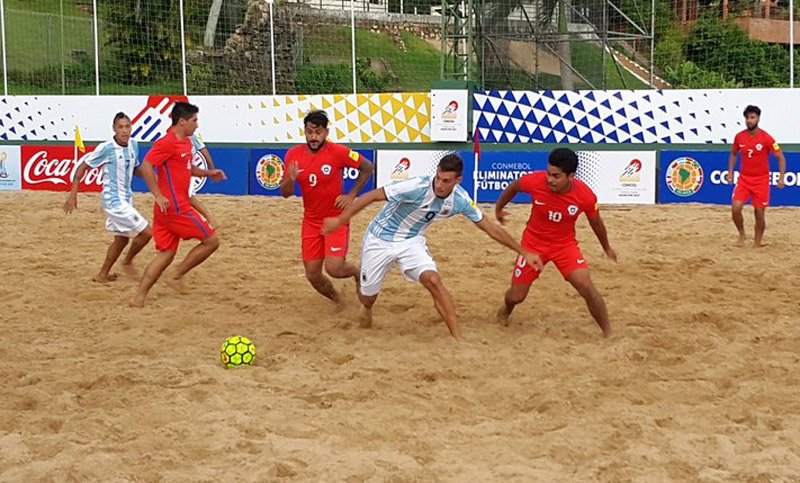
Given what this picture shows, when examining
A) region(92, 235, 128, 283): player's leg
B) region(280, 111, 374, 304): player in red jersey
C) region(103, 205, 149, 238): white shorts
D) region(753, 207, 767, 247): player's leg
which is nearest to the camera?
region(280, 111, 374, 304): player in red jersey

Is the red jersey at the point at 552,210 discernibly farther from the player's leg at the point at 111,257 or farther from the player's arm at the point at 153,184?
the player's leg at the point at 111,257

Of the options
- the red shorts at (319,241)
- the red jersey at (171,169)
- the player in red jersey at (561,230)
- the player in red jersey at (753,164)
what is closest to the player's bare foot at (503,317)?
the player in red jersey at (561,230)

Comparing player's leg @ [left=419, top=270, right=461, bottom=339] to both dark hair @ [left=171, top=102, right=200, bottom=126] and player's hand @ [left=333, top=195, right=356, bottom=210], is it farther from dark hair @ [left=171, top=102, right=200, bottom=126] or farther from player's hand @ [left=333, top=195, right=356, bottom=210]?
dark hair @ [left=171, top=102, right=200, bottom=126]

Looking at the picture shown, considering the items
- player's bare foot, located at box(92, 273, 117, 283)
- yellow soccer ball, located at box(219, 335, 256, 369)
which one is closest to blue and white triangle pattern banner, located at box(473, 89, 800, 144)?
player's bare foot, located at box(92, 273, 117, 283)

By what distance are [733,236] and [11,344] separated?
29.9ft

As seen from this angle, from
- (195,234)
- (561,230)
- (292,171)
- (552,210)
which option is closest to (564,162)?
(552,210)

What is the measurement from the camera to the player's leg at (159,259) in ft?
29.7

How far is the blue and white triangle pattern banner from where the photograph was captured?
16.2m

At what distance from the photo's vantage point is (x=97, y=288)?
9906 mm

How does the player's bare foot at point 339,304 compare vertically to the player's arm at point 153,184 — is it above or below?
below

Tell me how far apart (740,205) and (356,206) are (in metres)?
6.82

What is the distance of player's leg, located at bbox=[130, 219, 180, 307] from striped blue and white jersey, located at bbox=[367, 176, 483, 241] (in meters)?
2.14

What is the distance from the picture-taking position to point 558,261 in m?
7.96

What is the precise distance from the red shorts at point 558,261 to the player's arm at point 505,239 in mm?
161
